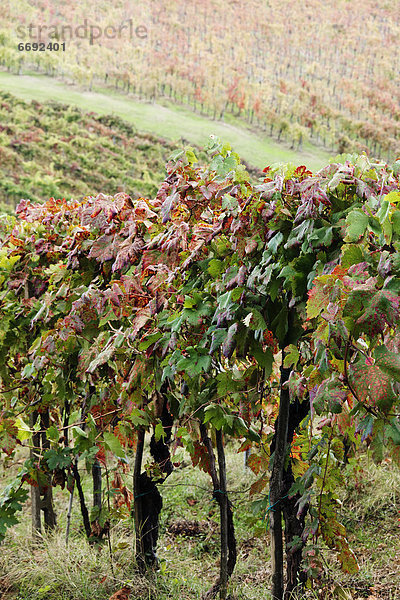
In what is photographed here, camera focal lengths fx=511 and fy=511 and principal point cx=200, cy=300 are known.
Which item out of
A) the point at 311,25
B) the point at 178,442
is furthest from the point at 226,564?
the point at 311,25

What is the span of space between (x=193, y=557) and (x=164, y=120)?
1432 inches

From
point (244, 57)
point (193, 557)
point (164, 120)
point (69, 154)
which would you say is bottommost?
point (69, 154)

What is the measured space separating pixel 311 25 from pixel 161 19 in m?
23.7

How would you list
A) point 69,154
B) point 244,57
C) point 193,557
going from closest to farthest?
1. point 193,557
2. point 69,154
3. point 244,57

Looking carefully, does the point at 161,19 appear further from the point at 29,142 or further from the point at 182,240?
the point at 182,240

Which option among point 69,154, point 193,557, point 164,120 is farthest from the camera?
point 164,120

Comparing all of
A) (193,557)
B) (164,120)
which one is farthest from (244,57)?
(193,557)

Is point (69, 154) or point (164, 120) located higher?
point (164, 120)

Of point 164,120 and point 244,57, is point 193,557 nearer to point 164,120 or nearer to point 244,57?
point 164,120

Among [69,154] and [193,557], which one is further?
[69,154]

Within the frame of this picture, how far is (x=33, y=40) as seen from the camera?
168 feet

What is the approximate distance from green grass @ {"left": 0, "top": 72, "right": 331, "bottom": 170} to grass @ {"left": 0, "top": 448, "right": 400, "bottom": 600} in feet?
79.9

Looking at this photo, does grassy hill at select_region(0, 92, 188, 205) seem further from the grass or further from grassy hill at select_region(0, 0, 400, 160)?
the grass

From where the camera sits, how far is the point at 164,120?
1432 inches
